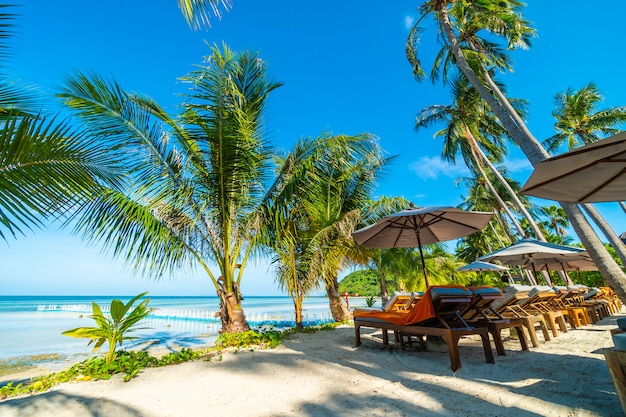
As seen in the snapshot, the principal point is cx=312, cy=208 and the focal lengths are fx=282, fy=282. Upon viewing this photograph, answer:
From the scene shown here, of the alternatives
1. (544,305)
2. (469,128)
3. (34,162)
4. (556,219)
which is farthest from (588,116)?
(34,162)

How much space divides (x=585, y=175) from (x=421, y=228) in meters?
3.01

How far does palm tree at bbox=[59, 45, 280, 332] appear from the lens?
184 inches

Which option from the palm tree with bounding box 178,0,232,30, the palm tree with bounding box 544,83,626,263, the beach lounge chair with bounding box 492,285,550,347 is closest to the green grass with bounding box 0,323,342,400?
the palm tree with bounding box 178,0,232,30

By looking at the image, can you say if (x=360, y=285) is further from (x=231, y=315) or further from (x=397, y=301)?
(x=231, y=315)

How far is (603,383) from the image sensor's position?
98.7 inches

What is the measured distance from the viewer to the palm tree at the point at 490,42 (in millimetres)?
6441

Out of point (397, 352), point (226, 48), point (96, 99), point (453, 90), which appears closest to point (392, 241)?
point (397, 352)

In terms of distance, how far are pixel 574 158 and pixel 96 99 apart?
20.4 ft

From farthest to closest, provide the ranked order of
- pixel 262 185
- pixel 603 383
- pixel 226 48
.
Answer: pixel 262 185, pixel 226 48, pixel 603 383

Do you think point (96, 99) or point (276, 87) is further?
point (276, 87)

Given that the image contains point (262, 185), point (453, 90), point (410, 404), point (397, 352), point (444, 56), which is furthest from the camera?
point (453, 90)

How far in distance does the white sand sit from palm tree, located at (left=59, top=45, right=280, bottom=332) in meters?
2.34

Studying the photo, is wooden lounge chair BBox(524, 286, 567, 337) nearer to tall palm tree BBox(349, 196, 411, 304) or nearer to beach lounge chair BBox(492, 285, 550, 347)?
beach lounge chair BBox(492, 285, 550, 347)

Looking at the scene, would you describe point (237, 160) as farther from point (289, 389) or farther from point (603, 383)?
point (603, 383)
